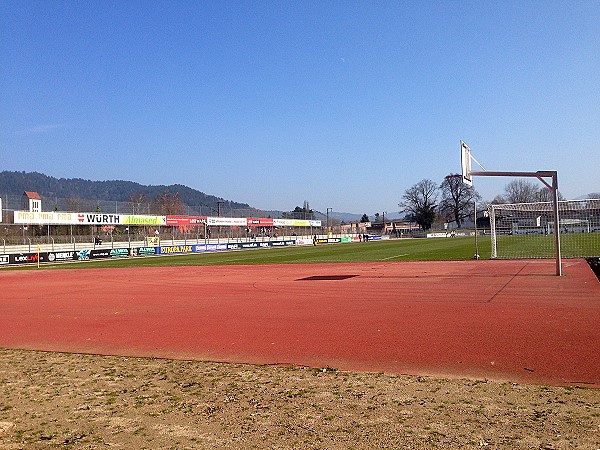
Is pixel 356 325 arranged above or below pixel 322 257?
above

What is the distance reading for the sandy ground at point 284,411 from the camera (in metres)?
4.50

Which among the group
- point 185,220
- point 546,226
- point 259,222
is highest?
point 185,220

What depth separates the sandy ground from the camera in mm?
4496

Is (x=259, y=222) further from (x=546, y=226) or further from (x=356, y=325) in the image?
(x=356, y=325)

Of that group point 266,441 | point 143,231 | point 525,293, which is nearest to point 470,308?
point 525,293

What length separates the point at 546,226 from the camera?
4234 centimetres

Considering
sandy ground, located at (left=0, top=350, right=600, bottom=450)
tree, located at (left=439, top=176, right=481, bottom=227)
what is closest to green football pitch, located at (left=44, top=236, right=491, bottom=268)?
sandy ground, located at (left=0, top=350, right=600, bottom=450)

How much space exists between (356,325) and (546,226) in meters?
37.7

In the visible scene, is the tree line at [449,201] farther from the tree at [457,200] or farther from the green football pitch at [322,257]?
the green football pitch at [322,257]

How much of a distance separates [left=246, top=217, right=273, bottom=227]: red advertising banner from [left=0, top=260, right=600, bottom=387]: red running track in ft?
207

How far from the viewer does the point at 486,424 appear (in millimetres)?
4688

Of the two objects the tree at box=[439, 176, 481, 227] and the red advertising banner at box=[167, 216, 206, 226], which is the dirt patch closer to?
the red advertising banner at box=[167, 216, 206, 226]

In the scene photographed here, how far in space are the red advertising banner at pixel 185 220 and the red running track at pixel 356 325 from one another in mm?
47275

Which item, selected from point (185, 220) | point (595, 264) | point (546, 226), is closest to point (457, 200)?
point (185, 220)
